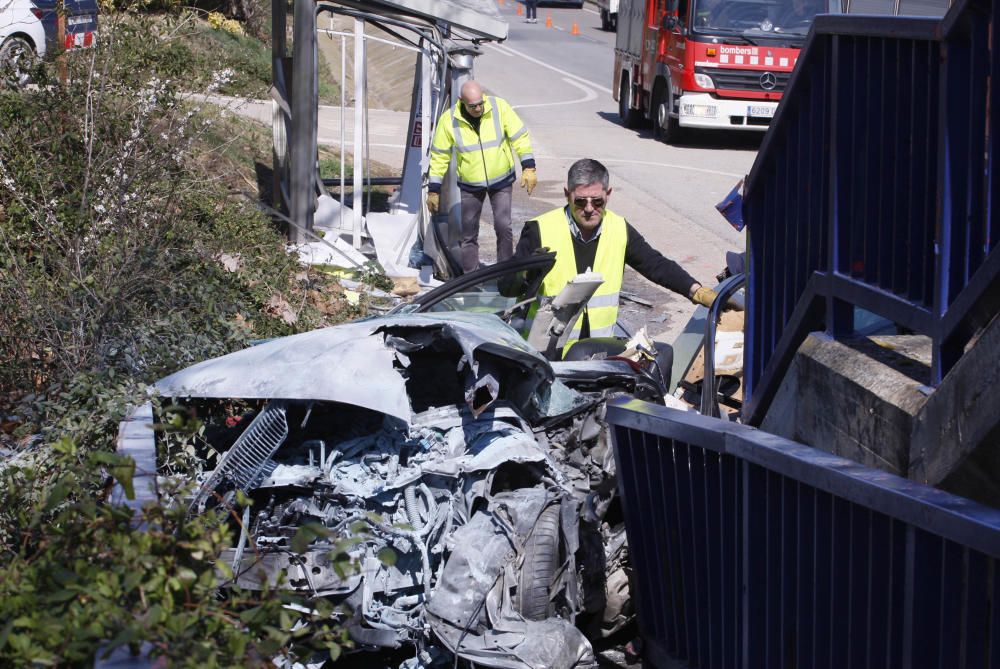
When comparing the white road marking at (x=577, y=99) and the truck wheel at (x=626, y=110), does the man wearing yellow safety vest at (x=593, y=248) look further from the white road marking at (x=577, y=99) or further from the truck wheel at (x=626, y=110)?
the white road marking at (x=577, y=99)

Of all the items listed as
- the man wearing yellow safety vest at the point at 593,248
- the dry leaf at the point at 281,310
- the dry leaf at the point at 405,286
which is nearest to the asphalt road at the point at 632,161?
the dry leaf at the point at 405,286

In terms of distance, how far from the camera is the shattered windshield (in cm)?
1656

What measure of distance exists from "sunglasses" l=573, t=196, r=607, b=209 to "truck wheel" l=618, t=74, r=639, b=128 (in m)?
13.9

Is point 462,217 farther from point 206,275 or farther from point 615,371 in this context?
point 615,371

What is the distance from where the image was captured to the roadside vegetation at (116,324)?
2.12m

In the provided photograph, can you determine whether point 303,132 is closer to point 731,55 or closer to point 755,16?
point 731,55

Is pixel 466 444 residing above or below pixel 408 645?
above

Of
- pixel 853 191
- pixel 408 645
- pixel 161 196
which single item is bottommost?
pixel 408 645

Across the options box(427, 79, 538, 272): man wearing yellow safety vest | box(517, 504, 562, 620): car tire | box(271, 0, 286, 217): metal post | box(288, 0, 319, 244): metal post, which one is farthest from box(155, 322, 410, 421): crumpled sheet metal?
box(271, 0, 286, 217): metal post

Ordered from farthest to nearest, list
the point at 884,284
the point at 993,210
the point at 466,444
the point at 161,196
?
the point at 161,196
the point at 466,444
the point at 884,284
the point at 993,210

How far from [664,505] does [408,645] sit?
0.92 metres

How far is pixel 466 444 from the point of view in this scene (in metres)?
3.96

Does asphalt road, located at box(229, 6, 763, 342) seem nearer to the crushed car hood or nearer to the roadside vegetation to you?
the roadside vegetation

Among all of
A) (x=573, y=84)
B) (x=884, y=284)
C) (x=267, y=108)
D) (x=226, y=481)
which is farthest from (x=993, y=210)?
(x=573, y=84)
